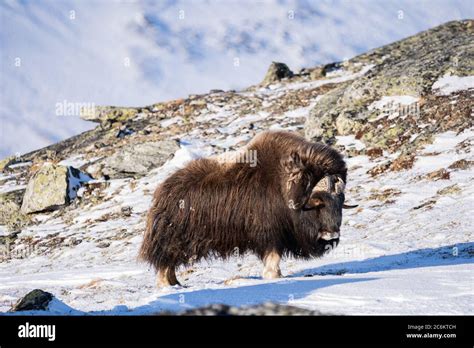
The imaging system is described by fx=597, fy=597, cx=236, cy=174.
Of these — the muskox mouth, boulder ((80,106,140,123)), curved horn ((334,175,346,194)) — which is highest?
boulder ((80,106,140,123))

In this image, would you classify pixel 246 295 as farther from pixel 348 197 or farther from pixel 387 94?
pixel 387 94

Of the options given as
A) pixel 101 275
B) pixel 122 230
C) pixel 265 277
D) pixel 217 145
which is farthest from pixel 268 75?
pixel 265 277

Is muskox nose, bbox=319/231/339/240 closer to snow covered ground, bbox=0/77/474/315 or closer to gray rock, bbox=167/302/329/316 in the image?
snow covered ground, bbox=0/77/474/315

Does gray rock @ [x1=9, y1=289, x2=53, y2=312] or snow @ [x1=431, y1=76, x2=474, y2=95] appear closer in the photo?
gray rock @ [x1=9, y1=289, x2=53, y2=312]

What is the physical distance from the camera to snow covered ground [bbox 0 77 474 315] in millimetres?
3975

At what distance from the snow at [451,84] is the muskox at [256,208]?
37.4 feet

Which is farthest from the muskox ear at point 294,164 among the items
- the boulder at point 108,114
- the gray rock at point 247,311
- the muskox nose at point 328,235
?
the boulder at point 108,114

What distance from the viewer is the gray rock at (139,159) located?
1910cm

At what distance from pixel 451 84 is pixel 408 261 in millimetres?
11419

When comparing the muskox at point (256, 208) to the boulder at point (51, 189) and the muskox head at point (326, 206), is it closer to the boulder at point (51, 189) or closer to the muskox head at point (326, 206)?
the muskox head at point (326, 206)

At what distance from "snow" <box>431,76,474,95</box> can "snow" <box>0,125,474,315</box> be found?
278cm

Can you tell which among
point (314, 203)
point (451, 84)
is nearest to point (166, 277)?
point (314, 203)

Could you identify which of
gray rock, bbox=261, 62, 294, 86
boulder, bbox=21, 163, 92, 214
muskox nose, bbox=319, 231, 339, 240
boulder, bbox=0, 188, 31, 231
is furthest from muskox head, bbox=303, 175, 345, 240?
gray rock, bbox=261, 62, 294, 86
